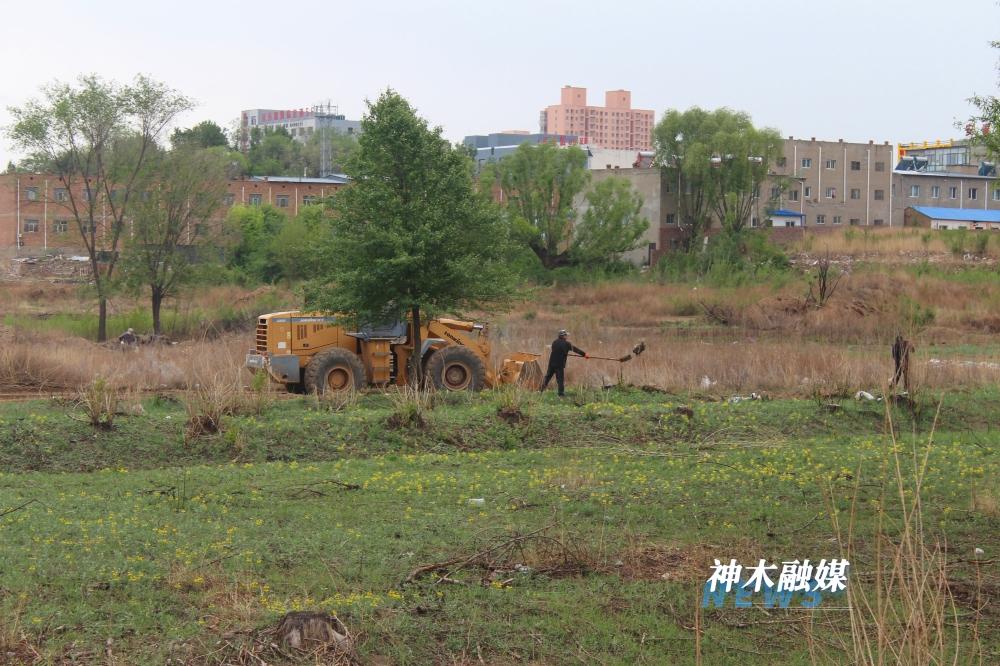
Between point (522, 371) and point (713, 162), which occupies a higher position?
point (713, 162)

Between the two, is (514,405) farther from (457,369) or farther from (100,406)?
(100,406)

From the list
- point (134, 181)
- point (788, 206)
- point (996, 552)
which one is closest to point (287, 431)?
point (996, 552)

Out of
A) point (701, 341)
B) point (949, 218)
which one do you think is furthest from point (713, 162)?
point (701, 341)

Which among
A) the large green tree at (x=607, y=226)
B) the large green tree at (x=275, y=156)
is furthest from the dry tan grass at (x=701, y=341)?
the large green tree at (x=275, y=156)

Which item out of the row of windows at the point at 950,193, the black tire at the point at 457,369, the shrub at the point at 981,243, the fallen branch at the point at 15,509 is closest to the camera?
A: the fallen branch at the point at 15,509

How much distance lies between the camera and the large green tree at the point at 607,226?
7056 cm

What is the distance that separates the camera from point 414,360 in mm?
24016

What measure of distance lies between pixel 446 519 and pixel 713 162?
224 feet

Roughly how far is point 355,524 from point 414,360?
12.6 m

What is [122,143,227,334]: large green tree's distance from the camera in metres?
44.5

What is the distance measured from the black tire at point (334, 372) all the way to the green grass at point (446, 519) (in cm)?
341

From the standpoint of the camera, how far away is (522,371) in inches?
955

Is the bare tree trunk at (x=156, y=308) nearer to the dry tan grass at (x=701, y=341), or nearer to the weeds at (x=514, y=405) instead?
the dry tan grass at (x=701, y=341)

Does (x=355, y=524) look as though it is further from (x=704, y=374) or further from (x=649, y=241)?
(x=649, y=241)
